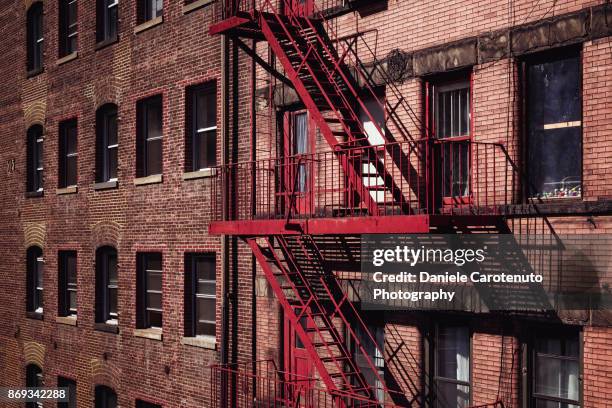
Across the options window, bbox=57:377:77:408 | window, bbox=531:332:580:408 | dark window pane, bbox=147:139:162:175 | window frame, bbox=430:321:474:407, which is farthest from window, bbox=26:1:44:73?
window, bbox=531:332:580:408

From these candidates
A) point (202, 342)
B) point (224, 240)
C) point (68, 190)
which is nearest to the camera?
point (224, 240)

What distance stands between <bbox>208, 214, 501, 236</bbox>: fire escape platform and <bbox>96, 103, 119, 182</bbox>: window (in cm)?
824

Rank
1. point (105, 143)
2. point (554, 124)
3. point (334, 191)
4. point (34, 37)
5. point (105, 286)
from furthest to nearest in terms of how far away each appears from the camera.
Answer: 1. point (34, 37)
2. point (105, 143)
3. point (105, 286)
4. point (334, 191)
5. point (554, 124)

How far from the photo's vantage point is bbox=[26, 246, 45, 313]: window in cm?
2514

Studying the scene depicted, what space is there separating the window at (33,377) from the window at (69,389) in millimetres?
1748

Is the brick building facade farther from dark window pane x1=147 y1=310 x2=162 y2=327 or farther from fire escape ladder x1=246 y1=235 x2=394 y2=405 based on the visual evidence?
fire escape ladder x1=246 y1=235 x2=394 y2=405

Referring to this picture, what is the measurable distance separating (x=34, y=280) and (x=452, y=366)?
16574 millimetres

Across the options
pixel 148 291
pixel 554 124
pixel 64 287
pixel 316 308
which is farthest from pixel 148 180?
pixel 554 124

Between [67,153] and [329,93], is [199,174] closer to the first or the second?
[329,93]

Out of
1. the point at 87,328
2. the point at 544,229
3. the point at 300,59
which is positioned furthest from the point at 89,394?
the point at 544,229

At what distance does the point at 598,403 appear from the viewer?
34.4 feet

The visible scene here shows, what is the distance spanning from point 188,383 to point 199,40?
24.0 ft

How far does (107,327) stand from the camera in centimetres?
2062

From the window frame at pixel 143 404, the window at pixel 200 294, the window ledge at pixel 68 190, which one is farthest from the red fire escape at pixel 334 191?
the window ledge at pixel 68 190
